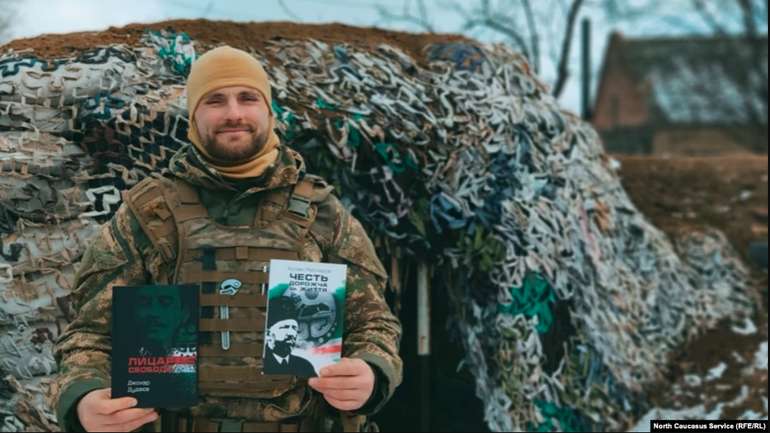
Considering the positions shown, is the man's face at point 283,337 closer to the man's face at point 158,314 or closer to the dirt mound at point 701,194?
the man's face at point 158,314

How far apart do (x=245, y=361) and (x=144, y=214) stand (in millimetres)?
564

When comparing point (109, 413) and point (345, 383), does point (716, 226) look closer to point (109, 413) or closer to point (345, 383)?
point (345, 383)

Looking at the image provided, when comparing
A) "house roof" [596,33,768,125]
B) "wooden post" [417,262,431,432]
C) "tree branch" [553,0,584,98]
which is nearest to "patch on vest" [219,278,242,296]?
"wooden post" [417,262,431,432]

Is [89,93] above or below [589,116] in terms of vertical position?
below

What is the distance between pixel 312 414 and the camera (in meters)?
3.14

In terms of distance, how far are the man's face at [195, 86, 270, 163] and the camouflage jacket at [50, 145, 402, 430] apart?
81 millimetres

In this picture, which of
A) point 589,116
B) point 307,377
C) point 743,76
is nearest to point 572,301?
point 307,377

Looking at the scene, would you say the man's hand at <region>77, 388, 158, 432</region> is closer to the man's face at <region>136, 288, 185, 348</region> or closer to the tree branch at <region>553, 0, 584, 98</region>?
the man's face at <region>136, 288, 185, 348</region>

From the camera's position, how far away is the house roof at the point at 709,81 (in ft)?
69.6

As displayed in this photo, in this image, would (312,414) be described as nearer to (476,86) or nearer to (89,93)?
(89,93)

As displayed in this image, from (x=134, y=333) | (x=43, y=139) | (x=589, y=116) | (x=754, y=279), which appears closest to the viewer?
(x=134, y=333)

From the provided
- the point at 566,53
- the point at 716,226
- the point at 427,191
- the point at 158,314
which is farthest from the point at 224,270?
the point at 566,53

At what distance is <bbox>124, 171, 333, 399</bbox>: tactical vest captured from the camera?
298 cm

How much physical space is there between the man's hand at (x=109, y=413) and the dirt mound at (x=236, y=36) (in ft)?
8.58
